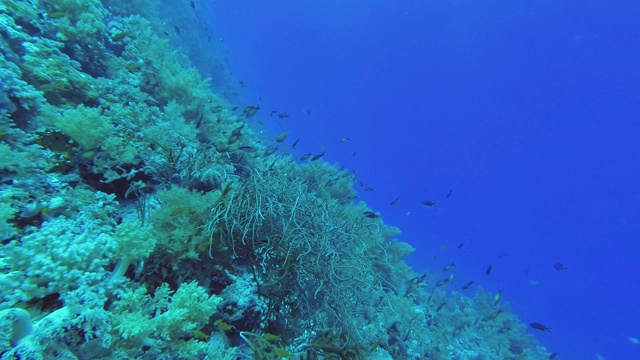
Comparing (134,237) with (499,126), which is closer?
(134,237)

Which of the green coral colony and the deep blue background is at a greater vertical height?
the deep blue background

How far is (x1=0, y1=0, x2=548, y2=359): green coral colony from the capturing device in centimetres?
225

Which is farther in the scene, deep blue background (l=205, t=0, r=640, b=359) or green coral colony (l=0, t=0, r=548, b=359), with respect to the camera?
deep blue background (l=205, t=0, r=640, b=359)

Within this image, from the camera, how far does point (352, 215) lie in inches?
346

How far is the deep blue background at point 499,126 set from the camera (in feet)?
299

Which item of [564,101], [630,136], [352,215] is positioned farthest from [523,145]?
[352,215]

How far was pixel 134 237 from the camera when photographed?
2.75 metres

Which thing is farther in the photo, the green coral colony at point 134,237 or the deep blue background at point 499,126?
the deep blue background at point 499,126

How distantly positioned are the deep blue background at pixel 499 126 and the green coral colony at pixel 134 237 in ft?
203

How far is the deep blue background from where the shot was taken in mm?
91188

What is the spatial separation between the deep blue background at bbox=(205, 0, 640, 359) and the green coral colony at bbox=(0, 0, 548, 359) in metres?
61.9

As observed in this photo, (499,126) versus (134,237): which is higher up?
(499,126)

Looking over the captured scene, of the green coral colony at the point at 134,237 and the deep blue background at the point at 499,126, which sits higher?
the deep blue background at the point at 499,126

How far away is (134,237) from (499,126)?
553 feet
